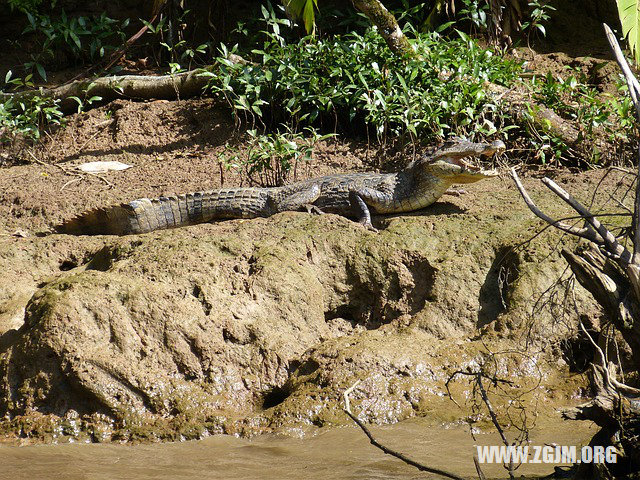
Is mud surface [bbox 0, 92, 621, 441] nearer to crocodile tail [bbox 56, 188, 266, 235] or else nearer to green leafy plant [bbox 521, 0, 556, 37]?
crocodile tail [bbox 56, 188, 266, 235]

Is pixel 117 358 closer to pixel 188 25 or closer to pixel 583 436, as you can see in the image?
pixel 583 436

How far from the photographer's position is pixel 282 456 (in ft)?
14.0

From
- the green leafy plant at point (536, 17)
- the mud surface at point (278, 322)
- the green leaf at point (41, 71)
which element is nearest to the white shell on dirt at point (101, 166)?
the mud surface at point (278, 322)

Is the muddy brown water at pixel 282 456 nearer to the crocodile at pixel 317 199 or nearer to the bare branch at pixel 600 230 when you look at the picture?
the bare branch at pixel 600 230

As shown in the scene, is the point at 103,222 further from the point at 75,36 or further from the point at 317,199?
the point at 75,36

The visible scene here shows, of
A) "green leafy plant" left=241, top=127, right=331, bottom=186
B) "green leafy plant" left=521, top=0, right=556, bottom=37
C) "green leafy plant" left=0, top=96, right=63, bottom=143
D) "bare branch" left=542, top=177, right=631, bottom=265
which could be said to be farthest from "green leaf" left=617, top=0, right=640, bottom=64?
"green leafy plant" left=0, top=96, right=63, bottom=143

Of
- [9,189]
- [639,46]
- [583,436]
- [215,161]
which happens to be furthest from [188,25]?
[583,436]

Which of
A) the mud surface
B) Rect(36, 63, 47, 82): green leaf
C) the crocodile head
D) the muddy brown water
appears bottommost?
the muddy brown water

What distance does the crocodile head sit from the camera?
6.57 metres

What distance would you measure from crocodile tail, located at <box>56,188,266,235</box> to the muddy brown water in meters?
2.67

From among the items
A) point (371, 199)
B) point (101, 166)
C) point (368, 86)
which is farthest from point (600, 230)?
point (101, 166)

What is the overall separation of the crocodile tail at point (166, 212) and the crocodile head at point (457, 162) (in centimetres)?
156

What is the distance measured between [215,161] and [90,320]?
11.6 ft

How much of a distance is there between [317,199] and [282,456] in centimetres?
311
